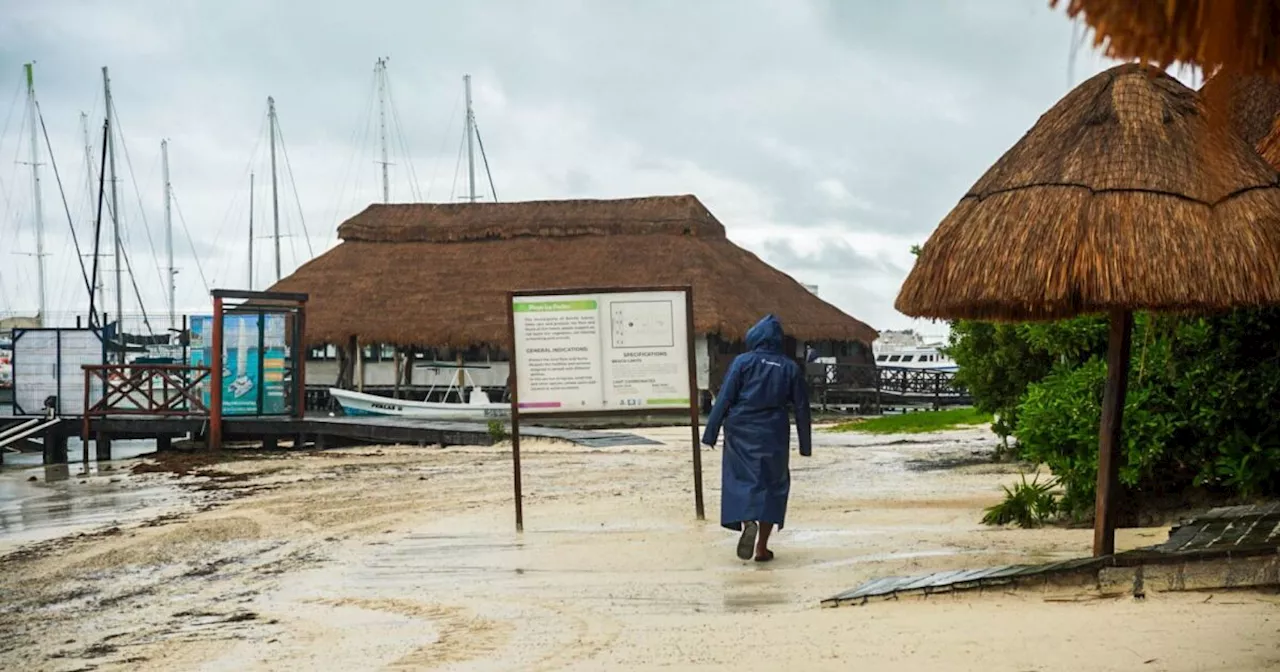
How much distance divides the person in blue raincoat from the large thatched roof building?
25314mm

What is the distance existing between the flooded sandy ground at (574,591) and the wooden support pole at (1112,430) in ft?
3.35

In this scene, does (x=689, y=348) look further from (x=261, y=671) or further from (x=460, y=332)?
(x=460, y=332)

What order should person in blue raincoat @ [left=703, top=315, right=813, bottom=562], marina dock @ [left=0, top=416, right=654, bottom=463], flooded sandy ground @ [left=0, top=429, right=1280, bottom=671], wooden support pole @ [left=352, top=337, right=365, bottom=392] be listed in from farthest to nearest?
1. wooden support pole @ [left=352, top=337, right=365, bottom=392]
2. marina dock @ [left=0, top=416, right=654, bottom=463]
3. person in blue raincoat @ [left=703, top=315, right=813, bottom=562]
4. flooded sandy ground @ [left=0, top=429, right=1280, bottom=671]

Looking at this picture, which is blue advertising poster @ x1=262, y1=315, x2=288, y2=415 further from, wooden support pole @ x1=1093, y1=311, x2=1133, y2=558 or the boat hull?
wooden support pole @ x1=1093, y1=311, x2=1133, y2=558

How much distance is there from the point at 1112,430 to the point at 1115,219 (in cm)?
130

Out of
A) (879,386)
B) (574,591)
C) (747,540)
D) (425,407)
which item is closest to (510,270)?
(425,407)

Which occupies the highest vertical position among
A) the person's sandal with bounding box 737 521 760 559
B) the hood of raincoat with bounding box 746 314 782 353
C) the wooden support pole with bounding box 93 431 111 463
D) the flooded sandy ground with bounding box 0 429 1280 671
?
the hood of raincoat with bounding box 746 314 782 353

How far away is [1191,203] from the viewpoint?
658 cm

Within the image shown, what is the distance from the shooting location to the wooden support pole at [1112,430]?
7.20 meters

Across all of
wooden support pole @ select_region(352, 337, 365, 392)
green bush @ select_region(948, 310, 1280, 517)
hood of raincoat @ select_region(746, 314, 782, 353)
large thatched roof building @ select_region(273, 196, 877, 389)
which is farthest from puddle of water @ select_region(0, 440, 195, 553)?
large thatched roof building @ select_region(273, 196, 877, 389)

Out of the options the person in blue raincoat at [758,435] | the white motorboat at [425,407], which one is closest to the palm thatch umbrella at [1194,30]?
the person in blue raincoat at [758,435]

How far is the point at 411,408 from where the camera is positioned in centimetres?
3303

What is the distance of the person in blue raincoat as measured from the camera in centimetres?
866

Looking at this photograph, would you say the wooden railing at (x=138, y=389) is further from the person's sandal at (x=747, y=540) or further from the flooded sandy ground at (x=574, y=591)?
the person's sandal at (x=747, y=540)
